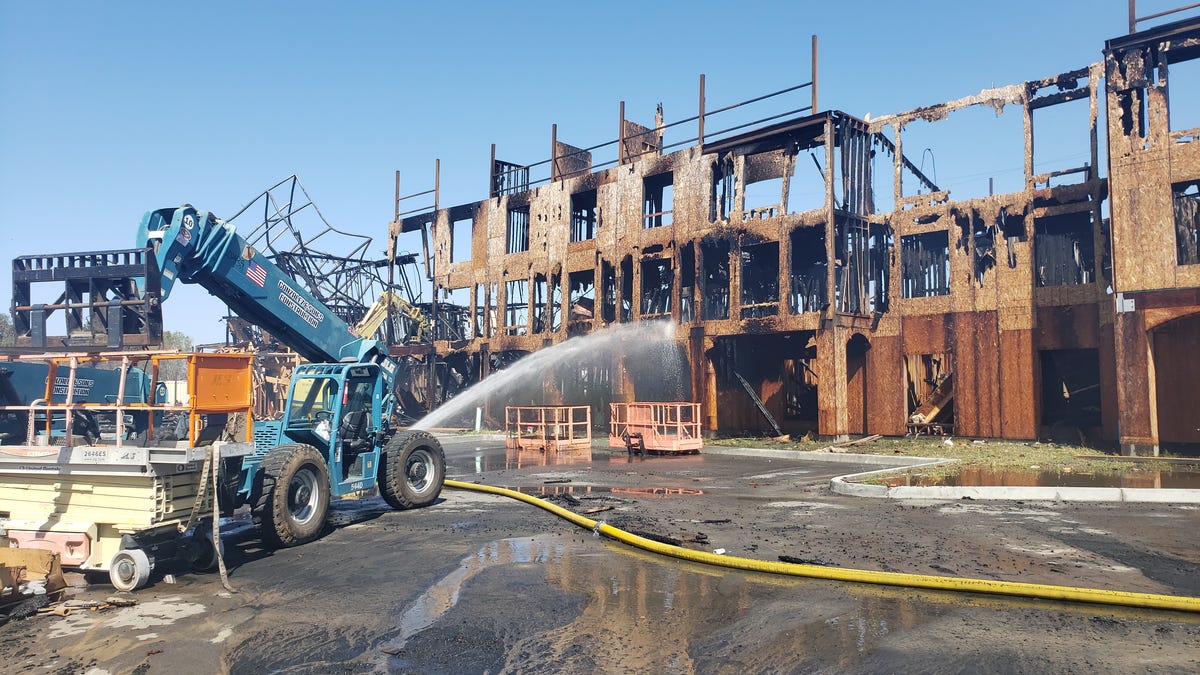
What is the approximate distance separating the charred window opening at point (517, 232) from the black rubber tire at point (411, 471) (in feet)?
73.7

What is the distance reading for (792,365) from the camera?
27547mm

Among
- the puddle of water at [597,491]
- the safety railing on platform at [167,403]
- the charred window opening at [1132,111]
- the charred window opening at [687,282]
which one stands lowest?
the puddle of water at [597,491]

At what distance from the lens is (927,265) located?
2553 cm

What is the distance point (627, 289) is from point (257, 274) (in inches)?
845

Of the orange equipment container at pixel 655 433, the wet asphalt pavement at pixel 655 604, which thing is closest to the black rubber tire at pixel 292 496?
the wet asphalt pavement at pixel 655 604

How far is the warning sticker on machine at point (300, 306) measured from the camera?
11.3 metres

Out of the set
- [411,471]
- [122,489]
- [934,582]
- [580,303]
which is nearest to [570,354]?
[580,303]

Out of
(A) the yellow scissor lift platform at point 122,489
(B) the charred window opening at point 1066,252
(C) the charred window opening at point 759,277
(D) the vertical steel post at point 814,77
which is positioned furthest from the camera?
(C) the charred window opening at point 759,277

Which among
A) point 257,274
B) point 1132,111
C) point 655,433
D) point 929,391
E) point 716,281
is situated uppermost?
point 1132,111

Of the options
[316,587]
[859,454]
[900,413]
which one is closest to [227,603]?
[316,587]

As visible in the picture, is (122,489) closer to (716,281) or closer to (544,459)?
(544,459)

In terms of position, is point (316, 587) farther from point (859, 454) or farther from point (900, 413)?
point (900, 413)

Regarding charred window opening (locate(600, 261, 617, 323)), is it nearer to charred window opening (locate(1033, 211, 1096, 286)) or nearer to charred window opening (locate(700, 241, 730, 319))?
charred window opening (locate(700, 241, 730, 319))

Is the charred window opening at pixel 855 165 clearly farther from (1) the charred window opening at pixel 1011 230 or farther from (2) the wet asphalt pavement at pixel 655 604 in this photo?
(2) the wet asphalt pavement at pixel 655 604
